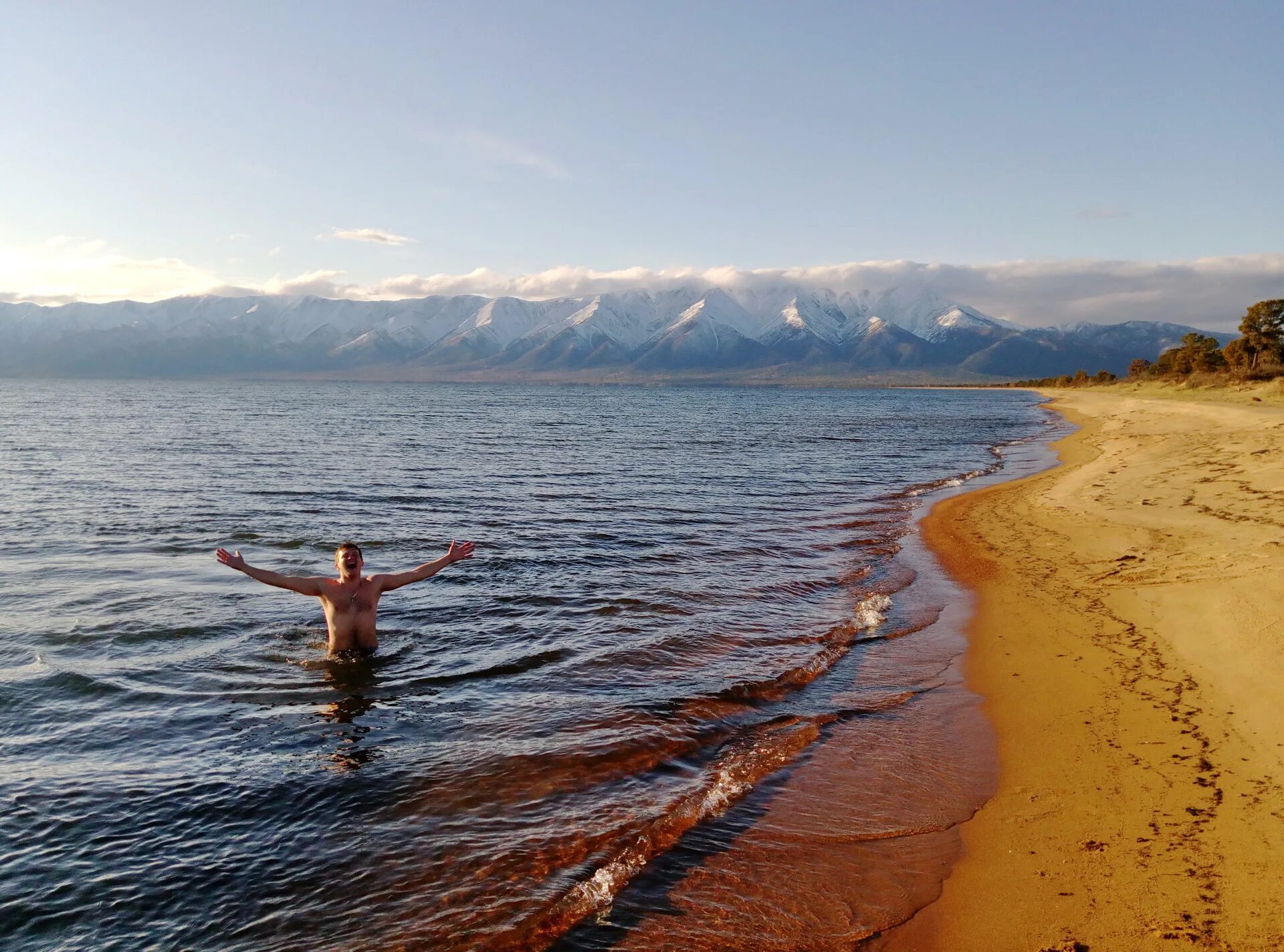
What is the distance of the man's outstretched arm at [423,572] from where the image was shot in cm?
1084

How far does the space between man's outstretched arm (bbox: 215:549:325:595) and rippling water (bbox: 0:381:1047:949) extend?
1.10 metres

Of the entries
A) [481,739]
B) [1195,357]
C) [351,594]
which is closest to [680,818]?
[481,739]

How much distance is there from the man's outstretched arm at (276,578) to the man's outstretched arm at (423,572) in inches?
32.6

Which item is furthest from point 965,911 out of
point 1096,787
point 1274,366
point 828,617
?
point 1274,366

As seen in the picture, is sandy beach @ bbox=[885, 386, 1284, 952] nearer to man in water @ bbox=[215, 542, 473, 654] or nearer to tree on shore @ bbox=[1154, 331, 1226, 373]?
man in water @ bbox=[215, 542, 473, 654]

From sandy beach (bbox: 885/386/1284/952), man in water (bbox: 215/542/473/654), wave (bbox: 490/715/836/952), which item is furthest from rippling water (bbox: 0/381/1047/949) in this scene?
sandy beach (bbox: 885/386/1284/952)

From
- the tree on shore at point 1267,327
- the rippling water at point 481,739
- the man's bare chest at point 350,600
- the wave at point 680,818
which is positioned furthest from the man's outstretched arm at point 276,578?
the tree on shore at point 1267,327

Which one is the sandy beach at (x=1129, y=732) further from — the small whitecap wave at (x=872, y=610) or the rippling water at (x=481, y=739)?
the small whitecap wave at (x=872, y=610)

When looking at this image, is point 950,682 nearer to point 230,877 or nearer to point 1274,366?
point 230,877

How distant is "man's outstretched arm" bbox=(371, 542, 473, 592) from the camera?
10.8 metres

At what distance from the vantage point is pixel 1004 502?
2539cm

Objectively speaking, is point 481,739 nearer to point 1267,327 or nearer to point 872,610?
point 872,610

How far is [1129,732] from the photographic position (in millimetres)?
8328

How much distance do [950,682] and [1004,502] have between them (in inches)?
668
